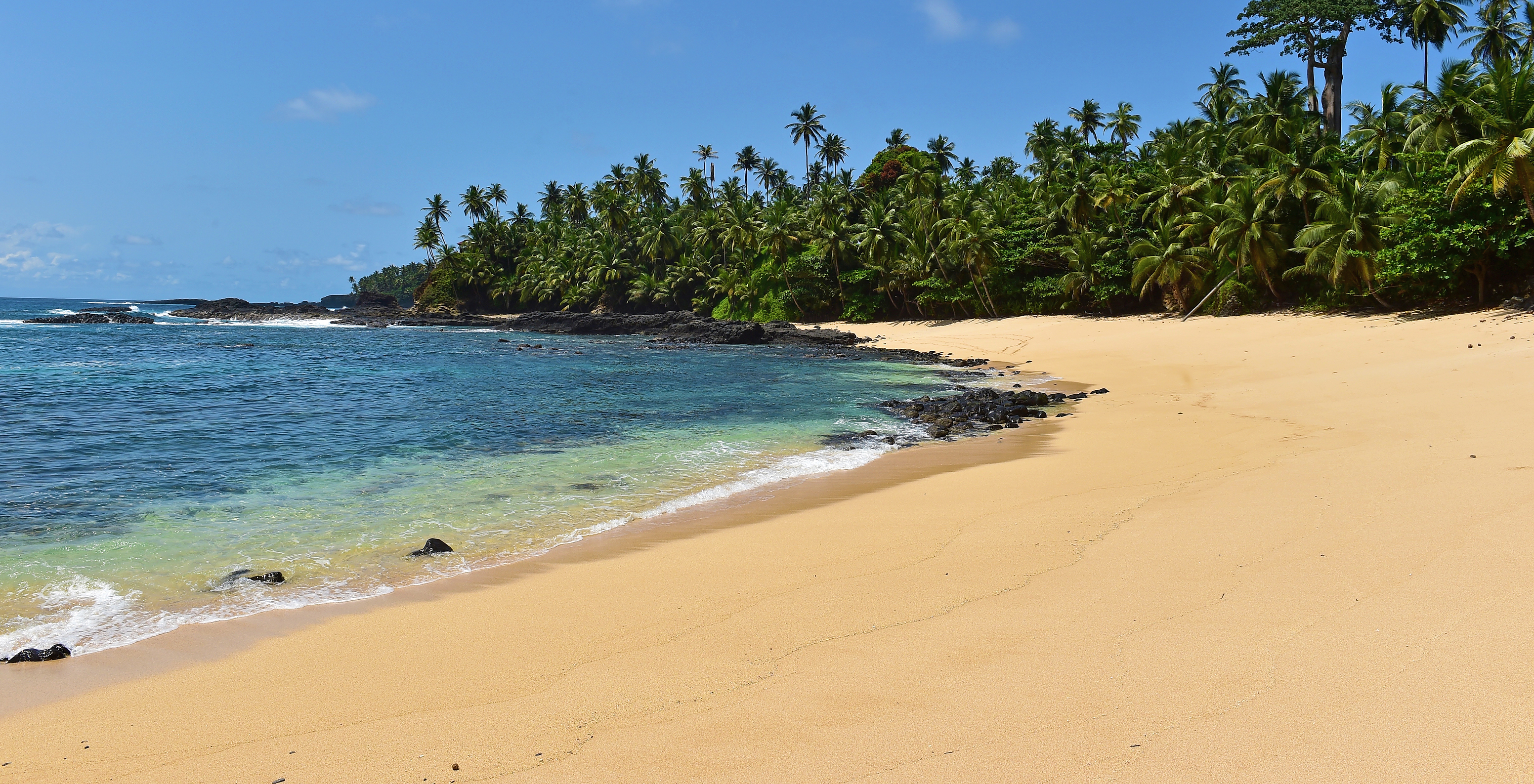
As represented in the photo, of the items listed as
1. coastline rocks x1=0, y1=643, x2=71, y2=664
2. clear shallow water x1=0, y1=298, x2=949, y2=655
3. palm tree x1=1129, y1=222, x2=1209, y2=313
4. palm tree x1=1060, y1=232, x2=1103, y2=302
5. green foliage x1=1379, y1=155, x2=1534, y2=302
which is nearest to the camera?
coastline rocks x1=0, y1=643, x2=71, y2=664

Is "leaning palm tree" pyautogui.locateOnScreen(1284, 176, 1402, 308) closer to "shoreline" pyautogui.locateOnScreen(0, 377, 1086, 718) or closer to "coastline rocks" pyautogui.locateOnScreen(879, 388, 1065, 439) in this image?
"coastline rocks" pyautogui.locateOnScreen(879, 388, 1065, 439)

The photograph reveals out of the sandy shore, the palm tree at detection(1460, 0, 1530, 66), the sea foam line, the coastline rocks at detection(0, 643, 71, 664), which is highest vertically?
the palm tree at detection(1460, 0, 1530, 66)

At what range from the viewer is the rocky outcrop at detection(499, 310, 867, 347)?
155 ft

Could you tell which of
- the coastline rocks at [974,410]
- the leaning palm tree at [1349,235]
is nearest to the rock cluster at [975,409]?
the coastline rocks at [974,410]

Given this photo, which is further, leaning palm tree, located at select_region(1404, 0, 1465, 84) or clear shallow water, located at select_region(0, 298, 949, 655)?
leaning palm tree, located at select_region(1404, 0, 1465, 84)

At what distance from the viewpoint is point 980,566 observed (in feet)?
20.7

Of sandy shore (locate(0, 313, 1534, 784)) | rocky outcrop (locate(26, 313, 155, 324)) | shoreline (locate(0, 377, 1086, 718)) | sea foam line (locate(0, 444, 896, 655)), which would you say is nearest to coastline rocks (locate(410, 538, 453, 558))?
sea foam line (locate(0, 444, 896, 655))

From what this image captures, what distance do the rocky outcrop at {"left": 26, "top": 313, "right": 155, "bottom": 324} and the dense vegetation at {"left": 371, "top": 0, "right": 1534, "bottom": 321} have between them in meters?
36.6

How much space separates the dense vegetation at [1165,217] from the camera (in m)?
25.3

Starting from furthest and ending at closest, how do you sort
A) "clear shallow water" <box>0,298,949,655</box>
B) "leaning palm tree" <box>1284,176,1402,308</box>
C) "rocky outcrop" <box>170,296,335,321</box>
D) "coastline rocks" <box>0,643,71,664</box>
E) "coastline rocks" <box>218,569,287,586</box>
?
"rocky outcrop" <box>170,296,335,321</box> → "leaning palm tree" <box>1284,176,1402,308</box> → "clear shallow water" <box>0,298,949,655</box> → "coastline rocks" <box>218,569,287,586</box> → "coastline rocks" <box>0,643,71,664</box>

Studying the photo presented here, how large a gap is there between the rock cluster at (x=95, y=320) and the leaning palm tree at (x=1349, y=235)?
91.8 meters

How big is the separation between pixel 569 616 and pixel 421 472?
293 inches

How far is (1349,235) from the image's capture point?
94.2 feet

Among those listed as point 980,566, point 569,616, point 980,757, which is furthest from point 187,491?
point 980,757
